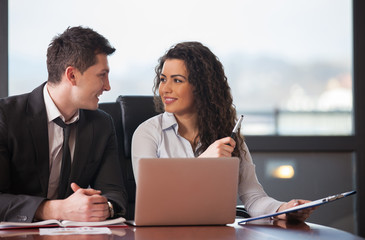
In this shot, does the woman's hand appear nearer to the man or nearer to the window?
the man

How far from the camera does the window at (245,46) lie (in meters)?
3.81

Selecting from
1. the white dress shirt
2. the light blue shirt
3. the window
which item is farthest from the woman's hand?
the window

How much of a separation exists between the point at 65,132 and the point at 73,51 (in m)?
0.34

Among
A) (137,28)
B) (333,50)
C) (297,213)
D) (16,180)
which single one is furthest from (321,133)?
(16,180)

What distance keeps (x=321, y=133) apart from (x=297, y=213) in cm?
235

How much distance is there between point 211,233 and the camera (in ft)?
5.04

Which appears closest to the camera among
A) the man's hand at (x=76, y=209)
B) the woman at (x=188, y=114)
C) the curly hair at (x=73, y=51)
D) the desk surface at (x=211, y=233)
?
the desk surface at (x=211, y=233)

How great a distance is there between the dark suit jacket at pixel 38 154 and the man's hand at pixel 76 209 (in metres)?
0.11

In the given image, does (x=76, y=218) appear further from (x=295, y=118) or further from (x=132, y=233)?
(x=295, y=118)

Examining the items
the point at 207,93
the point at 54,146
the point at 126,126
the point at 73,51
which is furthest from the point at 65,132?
the point at 207,93

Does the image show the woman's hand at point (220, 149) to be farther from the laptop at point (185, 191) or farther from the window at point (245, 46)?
the window at point (245, 46)

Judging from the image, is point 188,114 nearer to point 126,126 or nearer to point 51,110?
point 126,126

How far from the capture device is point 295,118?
4051 millimetres

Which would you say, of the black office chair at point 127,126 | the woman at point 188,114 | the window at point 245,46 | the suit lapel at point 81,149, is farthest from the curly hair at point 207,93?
the window at point 245,46
